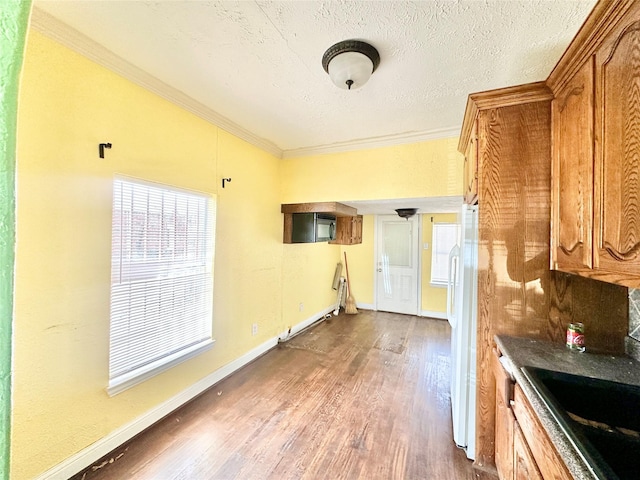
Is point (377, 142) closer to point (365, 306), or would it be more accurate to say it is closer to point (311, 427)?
point (311, 427)

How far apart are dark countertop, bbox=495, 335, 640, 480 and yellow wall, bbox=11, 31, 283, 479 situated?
7.40 ft

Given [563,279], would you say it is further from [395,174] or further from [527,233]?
[395,174]

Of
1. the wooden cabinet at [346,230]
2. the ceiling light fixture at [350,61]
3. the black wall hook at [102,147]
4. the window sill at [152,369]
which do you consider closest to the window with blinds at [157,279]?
the window sill at [152,369]

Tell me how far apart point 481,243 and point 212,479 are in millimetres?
2142

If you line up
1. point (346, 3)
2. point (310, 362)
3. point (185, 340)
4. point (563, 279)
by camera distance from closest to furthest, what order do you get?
point (346, 3) < point (563, 279) < point (185, 340) < point (310, 362)

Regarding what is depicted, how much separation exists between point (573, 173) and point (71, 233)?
2649 millimetres

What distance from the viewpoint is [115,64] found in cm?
168

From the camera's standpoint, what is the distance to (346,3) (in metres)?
1.24

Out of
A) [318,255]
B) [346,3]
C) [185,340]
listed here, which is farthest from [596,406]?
[318,255]

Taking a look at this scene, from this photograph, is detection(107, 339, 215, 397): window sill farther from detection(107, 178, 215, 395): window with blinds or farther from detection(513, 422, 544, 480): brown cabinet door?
detection(513, 422, 544, 480): brown cabinet door

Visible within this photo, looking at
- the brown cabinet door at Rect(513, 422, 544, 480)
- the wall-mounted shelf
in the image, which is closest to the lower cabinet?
the brown cabinet door at Rect(513, 422, 544, 480)

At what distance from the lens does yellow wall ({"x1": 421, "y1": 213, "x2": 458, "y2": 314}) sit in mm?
4855

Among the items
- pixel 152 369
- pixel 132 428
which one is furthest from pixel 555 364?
pixel 132 428

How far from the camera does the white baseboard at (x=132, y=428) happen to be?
4.92ft
